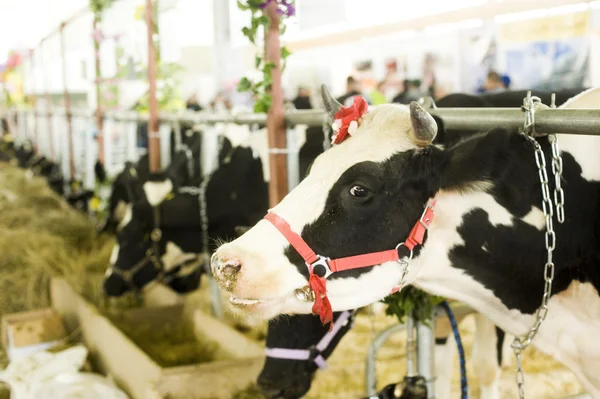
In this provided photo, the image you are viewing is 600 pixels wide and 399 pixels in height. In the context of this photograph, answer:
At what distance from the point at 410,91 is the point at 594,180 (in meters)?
5.60

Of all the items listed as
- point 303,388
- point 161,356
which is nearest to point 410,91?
point 161,356

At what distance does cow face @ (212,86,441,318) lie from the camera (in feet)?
5.46

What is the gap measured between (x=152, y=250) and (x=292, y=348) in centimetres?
217

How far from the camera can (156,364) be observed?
3.02 metres

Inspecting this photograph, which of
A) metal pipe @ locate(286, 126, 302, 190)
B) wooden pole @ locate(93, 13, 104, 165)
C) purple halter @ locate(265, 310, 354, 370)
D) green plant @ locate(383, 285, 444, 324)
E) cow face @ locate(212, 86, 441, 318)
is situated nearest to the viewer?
cow face @ locate(212, 86, 441, 318)

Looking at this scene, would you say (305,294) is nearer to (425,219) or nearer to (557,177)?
(425,219)

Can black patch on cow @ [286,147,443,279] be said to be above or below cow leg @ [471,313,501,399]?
above

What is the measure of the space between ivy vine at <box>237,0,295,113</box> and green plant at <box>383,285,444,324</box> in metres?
0.97

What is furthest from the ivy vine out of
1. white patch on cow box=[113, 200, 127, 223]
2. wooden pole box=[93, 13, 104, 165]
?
wooden pole box=[93, 13, 104, 165]

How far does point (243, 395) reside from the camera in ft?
9.65

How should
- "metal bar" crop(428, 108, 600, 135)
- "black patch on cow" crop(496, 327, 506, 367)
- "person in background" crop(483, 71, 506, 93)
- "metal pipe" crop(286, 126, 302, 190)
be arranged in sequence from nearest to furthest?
"metal bar" crop(428, 108, 600, 135)
"metal pipe" crop(286, 126, 302, 190)
"black patch on cow" crop(496, 327, 506, 367)
"person in background" crop(483, 71, 506, 93)

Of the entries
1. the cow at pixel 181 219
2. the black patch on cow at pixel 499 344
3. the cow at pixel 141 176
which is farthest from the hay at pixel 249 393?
the cow at pixel 141 176

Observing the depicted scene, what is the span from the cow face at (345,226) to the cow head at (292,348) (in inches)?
27.0

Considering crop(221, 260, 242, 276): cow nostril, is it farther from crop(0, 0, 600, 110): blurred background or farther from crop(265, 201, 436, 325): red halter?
crop(0, 0, 600, 110): blurred background
